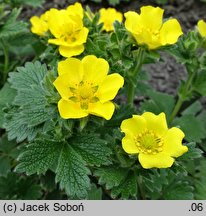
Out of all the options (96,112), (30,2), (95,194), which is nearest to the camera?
(96,112)

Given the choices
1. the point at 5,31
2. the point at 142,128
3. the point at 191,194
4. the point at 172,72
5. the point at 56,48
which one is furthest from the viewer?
the point at 172,72

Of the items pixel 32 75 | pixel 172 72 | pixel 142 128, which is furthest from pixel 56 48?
pixel 172 72

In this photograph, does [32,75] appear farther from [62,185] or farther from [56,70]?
[62,185]

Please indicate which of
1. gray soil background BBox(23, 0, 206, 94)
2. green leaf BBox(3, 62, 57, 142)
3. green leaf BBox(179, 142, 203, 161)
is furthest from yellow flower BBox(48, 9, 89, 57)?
gray soil background BBox(23, 0, 206, 94)

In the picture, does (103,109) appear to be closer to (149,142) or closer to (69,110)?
(69,110)

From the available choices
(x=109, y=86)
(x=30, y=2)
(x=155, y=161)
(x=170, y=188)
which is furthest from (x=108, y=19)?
(x=155, y=161)
